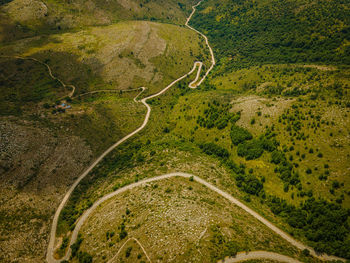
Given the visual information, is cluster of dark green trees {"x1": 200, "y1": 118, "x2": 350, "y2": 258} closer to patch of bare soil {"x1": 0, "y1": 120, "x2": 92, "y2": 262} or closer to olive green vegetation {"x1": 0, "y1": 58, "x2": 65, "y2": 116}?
patch of bare soil {"x1": 0, "y1": 120, "x2": 92, "y2": 262}

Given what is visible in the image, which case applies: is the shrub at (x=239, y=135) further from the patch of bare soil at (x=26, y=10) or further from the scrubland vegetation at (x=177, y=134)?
the patch of bare soil at (x=26, y=10)

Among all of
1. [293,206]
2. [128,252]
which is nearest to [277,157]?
[293,206]

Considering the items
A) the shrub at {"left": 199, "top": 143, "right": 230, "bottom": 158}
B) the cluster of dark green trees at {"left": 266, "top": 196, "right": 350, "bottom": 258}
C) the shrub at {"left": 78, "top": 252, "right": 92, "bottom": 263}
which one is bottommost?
the shrub at {"left": 78, "top": 252, "right": 92, "bottom": 263}

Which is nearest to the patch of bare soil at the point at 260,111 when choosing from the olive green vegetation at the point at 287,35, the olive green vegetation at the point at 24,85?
the olive green vegetation at the point at 287,35

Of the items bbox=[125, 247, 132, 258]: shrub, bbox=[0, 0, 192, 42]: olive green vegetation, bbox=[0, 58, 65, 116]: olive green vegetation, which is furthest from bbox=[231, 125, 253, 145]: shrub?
bbox=[0, 0, 192, 42]: olive green vegetation

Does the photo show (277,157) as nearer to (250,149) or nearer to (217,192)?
(250,149)

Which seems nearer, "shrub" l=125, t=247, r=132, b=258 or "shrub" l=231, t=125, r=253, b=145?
"shrub" l=125, t=247, r=132, b=258

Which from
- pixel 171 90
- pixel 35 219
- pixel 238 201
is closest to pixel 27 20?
pixel 171 90
